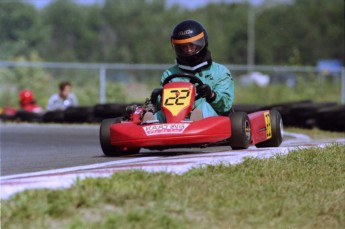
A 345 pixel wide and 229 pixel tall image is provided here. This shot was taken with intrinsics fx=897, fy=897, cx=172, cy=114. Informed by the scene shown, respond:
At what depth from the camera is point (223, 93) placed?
8.82 meters

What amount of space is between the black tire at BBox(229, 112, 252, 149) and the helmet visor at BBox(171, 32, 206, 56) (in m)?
0.94

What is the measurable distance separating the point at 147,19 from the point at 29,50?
54.3ft

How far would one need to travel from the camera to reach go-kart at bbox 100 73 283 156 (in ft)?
26.3

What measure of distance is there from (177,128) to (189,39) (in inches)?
49.5

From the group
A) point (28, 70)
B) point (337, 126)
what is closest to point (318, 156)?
point (337, 126)

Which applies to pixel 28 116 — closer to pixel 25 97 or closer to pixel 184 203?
pixel 25 97

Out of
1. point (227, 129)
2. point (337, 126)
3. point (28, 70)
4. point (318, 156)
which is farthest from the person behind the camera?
point (28, 70)

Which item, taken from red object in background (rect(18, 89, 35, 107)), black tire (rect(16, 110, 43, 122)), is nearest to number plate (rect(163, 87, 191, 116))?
black tire (rect(16, 110, 43, 122))

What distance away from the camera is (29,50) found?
149 feet

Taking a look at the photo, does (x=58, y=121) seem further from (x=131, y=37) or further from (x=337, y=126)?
(x=131, y=37)

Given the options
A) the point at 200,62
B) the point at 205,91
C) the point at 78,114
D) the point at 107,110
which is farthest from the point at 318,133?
the point at 205,91

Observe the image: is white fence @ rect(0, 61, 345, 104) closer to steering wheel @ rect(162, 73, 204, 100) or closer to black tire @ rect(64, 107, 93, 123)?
black tire @ rect(64, 107, 93, 123)

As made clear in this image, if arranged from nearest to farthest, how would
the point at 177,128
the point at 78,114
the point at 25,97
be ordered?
the point at 177,128 < the point at 78,114 < the point at 25,97

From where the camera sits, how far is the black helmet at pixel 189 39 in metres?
8.92
